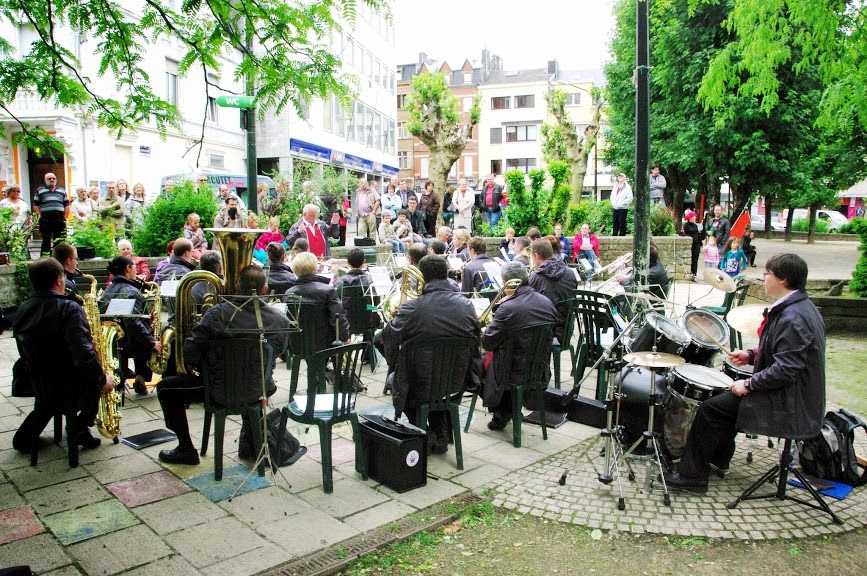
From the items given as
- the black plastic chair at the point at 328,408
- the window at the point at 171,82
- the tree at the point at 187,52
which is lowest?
the black plastic chair at the point at 328,408

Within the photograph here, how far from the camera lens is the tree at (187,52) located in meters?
4.35

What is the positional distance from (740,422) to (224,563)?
3.26 metres

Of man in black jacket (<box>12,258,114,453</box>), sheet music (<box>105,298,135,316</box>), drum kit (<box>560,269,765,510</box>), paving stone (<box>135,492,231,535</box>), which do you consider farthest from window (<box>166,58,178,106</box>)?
drum kit (<box>560,269,765,510</box>)

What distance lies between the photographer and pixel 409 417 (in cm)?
500

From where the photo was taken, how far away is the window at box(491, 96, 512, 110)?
2479 inches

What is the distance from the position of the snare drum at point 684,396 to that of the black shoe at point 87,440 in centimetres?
440

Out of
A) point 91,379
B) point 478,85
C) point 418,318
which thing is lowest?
point 91,379

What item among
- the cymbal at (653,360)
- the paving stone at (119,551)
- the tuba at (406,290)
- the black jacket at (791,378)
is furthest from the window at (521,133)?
the paving stone at (119,551)

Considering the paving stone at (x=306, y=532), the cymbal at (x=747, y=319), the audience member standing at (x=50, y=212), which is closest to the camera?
the paving stone at (x=306, y=532)

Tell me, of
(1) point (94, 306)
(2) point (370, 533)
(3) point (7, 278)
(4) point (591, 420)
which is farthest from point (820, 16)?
(3) point (7, 278)

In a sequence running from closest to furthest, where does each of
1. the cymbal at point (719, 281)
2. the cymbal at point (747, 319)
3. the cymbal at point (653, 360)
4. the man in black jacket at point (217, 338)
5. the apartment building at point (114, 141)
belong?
the cymbal at point (653, 360)
the man in black jacket at point (217, 338)
the cymbal at point (747, 319)
the cymbal at point (719, 281)
the apartment building at point (114, 141)

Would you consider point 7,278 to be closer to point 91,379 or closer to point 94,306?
point 94,306

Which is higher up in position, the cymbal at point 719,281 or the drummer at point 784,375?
the cymbal at point 719,281

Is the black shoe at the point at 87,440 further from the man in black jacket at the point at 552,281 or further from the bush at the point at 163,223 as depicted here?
the bush at the point at 163,223
